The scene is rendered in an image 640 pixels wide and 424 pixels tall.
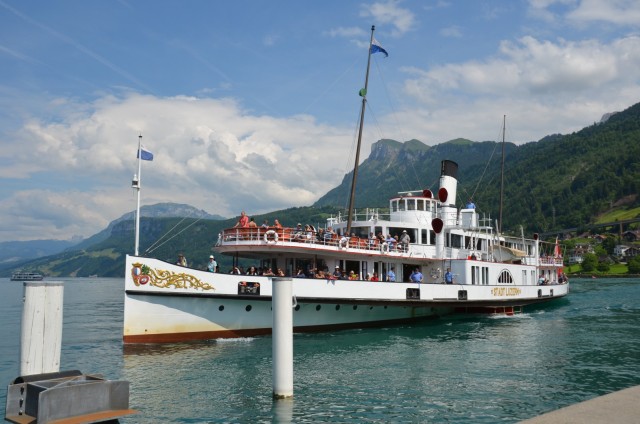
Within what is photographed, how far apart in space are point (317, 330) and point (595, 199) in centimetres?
18518

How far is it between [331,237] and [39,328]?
1628 centimetres

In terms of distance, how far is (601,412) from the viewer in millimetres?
7184

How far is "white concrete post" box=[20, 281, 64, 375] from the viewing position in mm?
8664

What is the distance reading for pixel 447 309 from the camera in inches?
1181

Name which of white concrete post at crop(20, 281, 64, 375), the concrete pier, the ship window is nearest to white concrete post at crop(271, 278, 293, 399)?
white concrete post at crop(20, 281, 64, 375)

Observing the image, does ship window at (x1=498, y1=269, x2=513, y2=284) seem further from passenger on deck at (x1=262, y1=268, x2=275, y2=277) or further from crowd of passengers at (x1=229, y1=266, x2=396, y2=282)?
passenger on deck at (x1=262, y1=268, x2=275, y2=277)

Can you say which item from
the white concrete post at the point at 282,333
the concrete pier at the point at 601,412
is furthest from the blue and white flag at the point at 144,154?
the concrete pier at the point at 601,412

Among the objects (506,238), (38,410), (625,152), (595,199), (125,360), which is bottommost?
(125,360)

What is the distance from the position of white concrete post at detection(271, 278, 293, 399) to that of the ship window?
23885 millimetres

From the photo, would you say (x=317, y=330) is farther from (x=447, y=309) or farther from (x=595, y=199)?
(x=595, y=199)

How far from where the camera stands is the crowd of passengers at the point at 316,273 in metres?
22.9

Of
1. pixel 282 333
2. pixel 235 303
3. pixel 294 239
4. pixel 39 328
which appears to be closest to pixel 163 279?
pixel 235 303

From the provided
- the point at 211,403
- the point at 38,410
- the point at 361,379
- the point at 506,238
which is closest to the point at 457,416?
the point at 361,379

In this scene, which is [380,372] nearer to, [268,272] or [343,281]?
[343,281]
